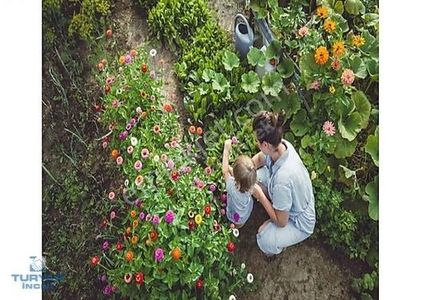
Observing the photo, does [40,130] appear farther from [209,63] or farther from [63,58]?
[209,63]

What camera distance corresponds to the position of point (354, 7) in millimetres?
2357

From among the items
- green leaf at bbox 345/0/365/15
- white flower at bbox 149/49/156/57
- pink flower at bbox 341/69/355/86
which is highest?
green leaf at bbox 345/0/365/15

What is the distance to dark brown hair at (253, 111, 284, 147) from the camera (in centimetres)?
228

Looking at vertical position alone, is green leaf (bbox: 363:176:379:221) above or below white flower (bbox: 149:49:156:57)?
below

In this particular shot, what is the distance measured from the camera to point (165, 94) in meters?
2.35

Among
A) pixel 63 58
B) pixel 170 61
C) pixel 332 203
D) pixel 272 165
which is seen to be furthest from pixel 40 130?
pixel 332 203

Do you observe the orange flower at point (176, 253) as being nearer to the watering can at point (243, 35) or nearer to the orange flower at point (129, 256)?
the orange flower at point (129, 256)

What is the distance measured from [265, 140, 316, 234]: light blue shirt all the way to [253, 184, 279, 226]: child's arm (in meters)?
0.01

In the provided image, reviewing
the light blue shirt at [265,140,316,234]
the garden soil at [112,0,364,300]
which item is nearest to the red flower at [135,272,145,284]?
the garden soil at [112,0,364,300]

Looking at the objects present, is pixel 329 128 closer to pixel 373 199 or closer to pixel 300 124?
pixel 300 124

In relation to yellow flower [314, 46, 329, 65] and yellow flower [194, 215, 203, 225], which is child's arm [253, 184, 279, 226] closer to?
yellow flower [194, 215, 203, 225]

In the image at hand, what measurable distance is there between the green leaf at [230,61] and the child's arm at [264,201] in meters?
0.32

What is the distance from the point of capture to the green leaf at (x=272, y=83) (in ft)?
7.59

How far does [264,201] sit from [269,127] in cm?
19
